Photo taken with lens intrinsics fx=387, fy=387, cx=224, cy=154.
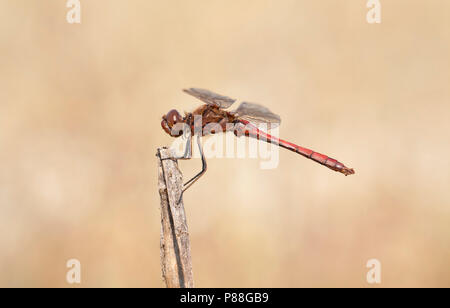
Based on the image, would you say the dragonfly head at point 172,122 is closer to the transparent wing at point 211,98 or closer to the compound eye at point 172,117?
the compound eye at point 172,117

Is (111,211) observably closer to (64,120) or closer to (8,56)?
(64,120)

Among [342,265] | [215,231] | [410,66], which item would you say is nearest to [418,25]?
[410,66]

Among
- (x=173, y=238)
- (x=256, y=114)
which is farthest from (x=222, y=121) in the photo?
(x=173, y=238)

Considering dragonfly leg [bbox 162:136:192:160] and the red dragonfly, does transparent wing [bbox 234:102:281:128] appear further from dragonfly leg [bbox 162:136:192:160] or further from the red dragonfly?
dragonfly leg [bbox 162:136:192:160]

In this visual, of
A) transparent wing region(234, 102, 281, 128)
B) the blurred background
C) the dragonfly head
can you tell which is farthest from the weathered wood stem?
the blurred background

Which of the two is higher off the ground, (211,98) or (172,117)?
(211,98)

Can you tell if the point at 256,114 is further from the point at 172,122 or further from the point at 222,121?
the point at 172,122

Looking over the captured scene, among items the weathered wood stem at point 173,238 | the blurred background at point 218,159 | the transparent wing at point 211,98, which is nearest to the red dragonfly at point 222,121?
the transparent wing at point 211,98
